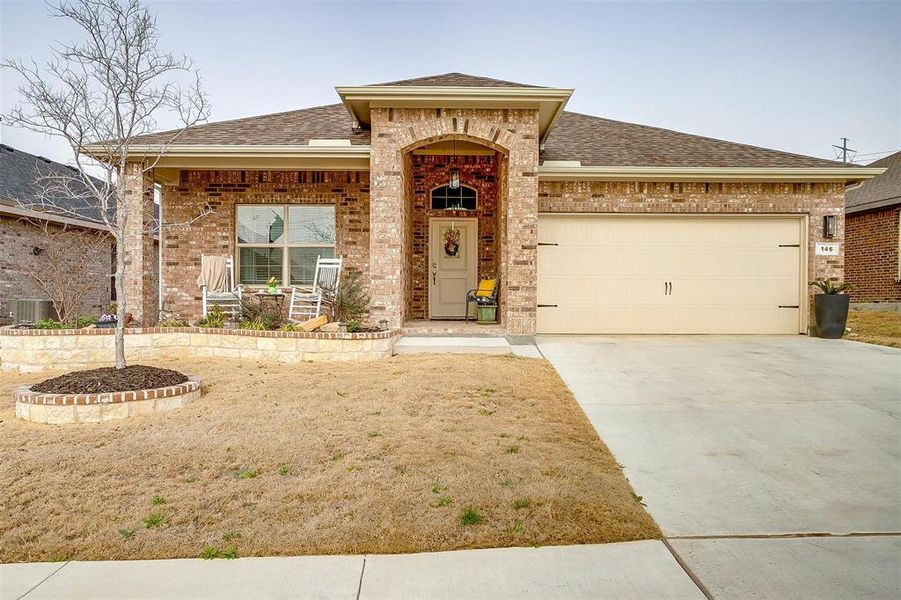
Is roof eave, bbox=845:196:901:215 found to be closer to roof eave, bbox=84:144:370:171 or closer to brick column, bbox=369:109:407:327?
brick column, bbox=369:109:407:327

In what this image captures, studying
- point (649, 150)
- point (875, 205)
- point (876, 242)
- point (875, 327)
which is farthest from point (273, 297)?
point (876, 242)

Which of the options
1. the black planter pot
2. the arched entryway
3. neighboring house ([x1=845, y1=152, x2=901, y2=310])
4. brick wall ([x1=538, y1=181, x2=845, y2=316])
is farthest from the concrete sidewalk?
neighboring house ([x1=845, y1=152, x2=901, y2=310])

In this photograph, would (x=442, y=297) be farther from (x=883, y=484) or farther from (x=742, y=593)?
(x=742, y=593)

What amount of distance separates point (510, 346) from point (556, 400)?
8.31 feet

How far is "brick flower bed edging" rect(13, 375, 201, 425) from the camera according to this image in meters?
5.00

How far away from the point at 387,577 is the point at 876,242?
15.9 metres

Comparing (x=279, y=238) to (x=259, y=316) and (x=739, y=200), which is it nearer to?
(x=259, y=316)

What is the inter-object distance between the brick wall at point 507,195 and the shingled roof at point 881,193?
408 inches

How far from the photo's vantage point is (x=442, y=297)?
1134 cm

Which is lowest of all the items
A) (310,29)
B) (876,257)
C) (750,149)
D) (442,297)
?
(442,297)

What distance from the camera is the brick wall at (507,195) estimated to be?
27.5 ft

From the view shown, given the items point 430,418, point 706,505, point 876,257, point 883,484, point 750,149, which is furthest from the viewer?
point 876,257

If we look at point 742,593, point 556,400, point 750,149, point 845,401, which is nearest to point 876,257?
point 750,149

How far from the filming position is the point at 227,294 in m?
9.63
